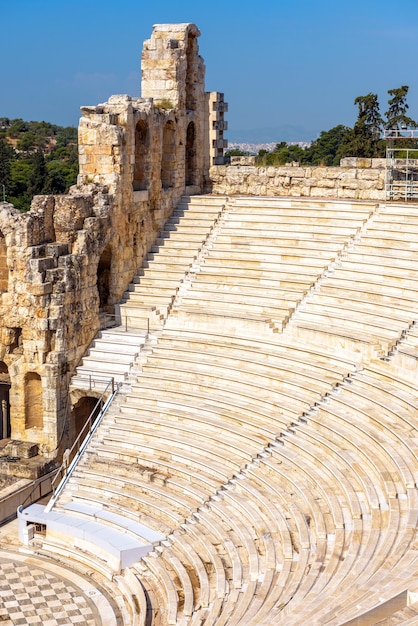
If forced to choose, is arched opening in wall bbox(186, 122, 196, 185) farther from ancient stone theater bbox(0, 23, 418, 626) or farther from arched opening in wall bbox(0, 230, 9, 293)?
arched opening in wall bbox(0, 230, 9, 293)

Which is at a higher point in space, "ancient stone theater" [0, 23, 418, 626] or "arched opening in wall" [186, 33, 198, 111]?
"arched opening in wall" [186, 33, 198, 111]

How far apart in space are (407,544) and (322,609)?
1.55 meters

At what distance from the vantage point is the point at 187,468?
17031 mm

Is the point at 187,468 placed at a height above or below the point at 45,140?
below

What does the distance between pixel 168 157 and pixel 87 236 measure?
13.3 ft

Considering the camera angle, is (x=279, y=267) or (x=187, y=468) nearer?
(x=187, y=468)

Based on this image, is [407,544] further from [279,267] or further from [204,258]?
[204,258]

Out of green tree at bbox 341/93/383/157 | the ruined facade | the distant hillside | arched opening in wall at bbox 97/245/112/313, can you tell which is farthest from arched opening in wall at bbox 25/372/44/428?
green tree at bbox 341/93/383/157

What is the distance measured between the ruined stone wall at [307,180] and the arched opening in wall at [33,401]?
7619 mm

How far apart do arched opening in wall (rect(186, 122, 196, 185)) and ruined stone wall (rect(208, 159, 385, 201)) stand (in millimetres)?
533

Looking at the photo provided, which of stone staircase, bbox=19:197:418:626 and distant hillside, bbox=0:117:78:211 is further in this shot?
distant hillside, bbox=0:117:78:211

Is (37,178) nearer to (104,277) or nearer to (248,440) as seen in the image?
(104,277)

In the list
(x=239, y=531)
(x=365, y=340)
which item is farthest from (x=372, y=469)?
(x=365, y=340)

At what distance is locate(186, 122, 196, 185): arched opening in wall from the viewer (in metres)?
24.7
